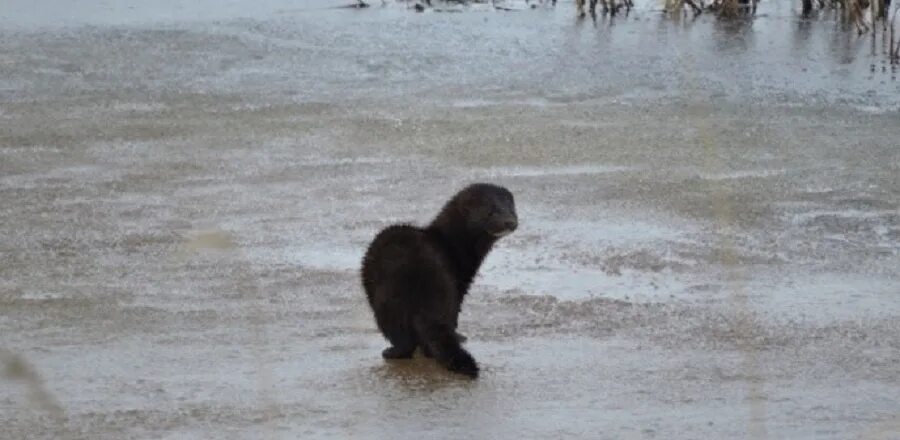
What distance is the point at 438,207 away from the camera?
7562 mm

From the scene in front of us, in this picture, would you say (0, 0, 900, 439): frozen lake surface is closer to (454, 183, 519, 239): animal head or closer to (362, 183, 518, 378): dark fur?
(362, 183, 518, 378): dark fur

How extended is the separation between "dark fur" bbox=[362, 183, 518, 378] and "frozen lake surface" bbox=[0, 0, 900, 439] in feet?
0.35

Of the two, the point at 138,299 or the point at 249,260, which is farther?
the point at 249,260

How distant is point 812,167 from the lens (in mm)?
8359

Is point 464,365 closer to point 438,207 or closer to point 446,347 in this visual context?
point 446,347

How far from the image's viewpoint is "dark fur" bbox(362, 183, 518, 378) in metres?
5.21

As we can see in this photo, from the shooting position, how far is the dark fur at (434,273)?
5207mm

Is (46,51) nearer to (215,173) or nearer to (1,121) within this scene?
(1,121)

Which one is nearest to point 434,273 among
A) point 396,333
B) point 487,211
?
point 396,333

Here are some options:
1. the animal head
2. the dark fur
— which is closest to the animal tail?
the dark fur

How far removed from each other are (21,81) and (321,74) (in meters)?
1.77

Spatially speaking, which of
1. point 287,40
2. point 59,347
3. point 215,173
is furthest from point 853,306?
point 287,40

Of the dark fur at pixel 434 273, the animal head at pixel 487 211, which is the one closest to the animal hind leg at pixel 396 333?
the dark fur at pixel 434 273

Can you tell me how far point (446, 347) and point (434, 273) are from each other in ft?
0.94
